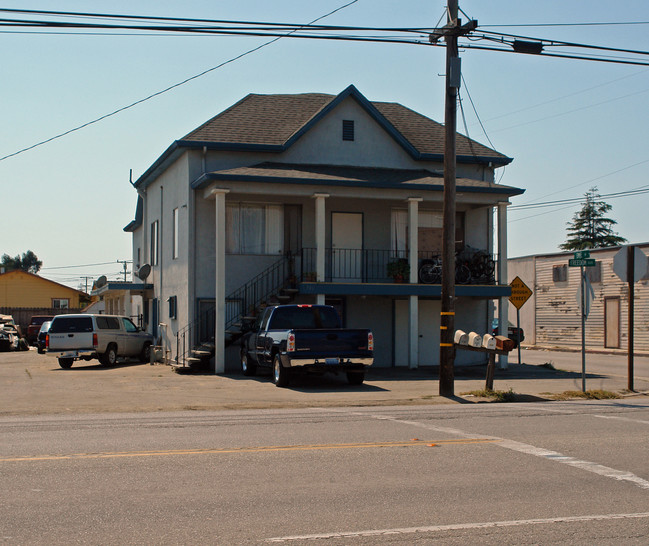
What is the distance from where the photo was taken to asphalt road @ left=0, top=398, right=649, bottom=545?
6.07m

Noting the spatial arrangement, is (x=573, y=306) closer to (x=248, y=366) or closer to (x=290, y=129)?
(x=290, y=129)

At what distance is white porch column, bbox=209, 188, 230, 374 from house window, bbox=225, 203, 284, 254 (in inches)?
97.4

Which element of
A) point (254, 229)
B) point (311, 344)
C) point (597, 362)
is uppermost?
point (254, 229)

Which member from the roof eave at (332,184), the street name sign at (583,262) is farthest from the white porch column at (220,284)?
the street name sign at (583,262)

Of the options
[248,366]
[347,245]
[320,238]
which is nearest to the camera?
[248,366]

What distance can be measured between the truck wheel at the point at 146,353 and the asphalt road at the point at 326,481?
17.5 meters

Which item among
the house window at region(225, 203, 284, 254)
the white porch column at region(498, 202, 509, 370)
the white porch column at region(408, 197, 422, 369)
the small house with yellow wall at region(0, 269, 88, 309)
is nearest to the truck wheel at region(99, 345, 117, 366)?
the house window at region(225, 203, 284, 254)

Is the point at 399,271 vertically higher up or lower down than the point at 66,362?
higher up

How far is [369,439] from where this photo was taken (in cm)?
1023

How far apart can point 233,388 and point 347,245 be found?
848cm

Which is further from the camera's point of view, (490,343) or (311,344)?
(311,344)

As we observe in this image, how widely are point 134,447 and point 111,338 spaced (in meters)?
18.7

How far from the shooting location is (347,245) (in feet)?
85.8

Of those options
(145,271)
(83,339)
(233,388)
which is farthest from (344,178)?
(145,271)
